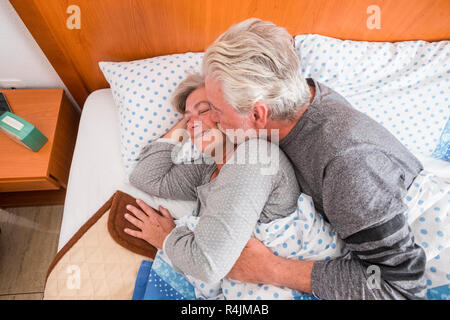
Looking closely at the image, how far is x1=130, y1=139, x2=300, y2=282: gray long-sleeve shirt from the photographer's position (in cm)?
74

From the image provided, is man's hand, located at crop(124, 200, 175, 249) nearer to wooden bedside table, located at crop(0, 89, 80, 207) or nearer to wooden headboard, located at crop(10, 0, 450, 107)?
wooden bedside table, located at crop(0, 89, 80, 207)

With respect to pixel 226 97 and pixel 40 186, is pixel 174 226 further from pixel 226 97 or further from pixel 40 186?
pixel 40 186

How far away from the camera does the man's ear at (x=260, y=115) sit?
786 mm

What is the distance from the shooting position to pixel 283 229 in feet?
2.70

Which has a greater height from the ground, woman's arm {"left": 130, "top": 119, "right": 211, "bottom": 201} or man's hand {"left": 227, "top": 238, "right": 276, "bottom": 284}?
woman's arm {"left": 130, "top": 119, "right": 211, "bottom": 201}

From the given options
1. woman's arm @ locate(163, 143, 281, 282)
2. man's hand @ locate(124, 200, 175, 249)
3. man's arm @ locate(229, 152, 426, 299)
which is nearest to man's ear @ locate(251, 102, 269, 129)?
woman's arm @ locate(163, 143, 281, 282)

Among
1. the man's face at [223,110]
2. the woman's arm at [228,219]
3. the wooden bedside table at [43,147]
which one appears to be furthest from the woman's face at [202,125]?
the wooden bedside table at [43,147]

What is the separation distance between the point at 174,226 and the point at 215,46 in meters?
0.61

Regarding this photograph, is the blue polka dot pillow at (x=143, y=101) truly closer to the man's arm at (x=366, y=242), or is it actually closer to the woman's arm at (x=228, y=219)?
the woman's arm at (x=228, y=219)

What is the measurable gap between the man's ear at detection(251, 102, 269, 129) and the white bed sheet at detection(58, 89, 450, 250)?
17.0 inches

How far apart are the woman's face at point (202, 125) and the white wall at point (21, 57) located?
2.39 ft

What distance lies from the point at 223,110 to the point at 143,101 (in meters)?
0.42

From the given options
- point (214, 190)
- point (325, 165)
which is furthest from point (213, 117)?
point (325, 165)
